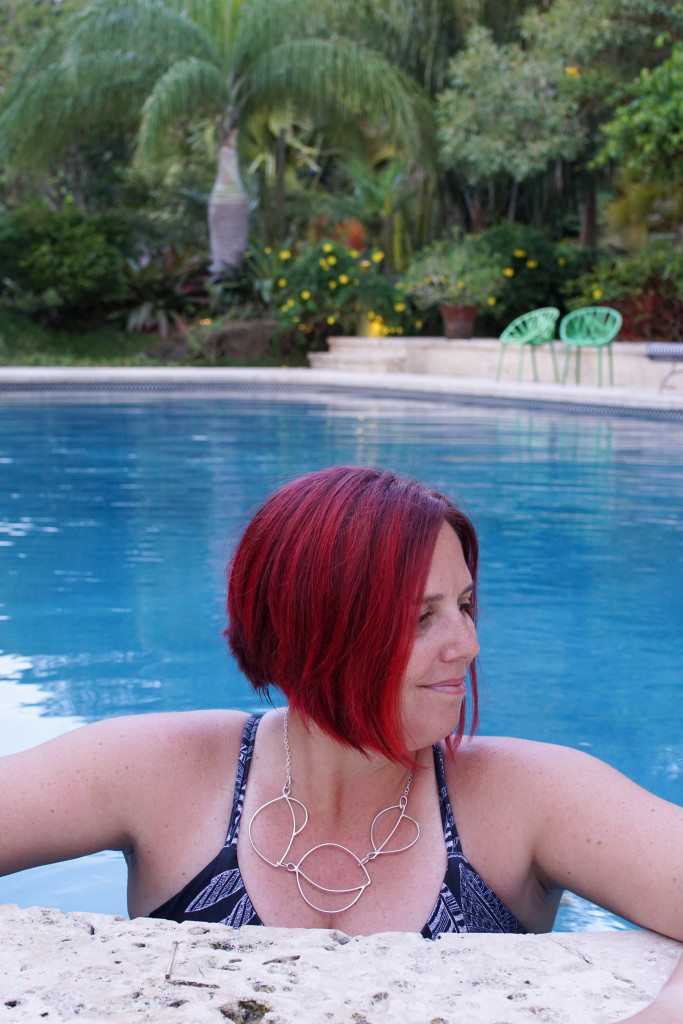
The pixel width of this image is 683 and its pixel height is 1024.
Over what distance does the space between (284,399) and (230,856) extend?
38.4 ft

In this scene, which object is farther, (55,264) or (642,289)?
(55,264)

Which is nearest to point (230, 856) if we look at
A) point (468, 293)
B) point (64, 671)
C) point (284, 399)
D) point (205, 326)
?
point (64, 671)

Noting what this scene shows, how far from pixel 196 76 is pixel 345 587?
1662 centimetres

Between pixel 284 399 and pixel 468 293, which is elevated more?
pixel 468 293

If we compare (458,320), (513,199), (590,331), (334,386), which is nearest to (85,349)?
(334,386)

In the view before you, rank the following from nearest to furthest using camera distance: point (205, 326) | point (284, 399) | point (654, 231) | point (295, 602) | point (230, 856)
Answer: point (295, 602)
point (230, 856)
point (284, 399)
point (205, 326)
point (654, 231)

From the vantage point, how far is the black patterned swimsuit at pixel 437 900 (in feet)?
5.08

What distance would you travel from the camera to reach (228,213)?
18.7 m

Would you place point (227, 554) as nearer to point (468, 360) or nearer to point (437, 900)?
point (437, 900)

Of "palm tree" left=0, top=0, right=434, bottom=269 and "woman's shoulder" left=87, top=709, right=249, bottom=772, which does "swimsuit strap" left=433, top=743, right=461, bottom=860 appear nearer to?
"woman's shoulder" left=87, top=709, right=249, bottom=772

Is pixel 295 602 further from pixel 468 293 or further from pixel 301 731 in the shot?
pixel 468 293

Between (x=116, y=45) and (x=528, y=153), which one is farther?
(x=116, y=45)

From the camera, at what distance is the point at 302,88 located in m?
17.3

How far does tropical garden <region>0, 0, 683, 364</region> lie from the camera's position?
14.9 m
